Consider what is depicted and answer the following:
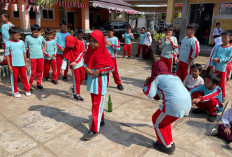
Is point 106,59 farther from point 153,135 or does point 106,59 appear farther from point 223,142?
point 223,142

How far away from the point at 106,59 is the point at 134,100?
1.99 metres

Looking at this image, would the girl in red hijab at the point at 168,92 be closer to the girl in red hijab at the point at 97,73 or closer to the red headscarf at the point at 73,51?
the girl in red hijab at the point at 97,73

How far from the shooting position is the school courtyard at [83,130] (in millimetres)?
2863

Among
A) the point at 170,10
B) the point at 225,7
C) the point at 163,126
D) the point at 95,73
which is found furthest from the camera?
the point at 170,10

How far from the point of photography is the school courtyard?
286 cm

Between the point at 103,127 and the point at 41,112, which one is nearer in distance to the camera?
the point at 103,127

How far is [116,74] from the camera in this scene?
5477 millimetres

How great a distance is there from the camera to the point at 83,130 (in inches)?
135

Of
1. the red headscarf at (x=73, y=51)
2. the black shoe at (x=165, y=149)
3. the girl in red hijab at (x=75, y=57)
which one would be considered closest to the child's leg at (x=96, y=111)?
the black shoe at (x=165, y=149)

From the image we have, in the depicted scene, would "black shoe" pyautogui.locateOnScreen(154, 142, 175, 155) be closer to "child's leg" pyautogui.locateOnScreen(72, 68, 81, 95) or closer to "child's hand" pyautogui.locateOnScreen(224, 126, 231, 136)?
"child's hand" pyautogui.locateOnScreen(224, 126, 231, 136)

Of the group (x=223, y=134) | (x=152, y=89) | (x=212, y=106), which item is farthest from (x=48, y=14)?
(x=223, y=134)

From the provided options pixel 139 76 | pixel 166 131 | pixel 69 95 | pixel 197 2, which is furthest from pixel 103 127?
pixel 197 2

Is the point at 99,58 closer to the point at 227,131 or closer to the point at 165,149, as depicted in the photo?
the point at 165,149

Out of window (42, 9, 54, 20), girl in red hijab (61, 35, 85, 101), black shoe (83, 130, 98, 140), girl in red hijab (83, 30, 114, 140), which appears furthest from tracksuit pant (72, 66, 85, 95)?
window (42, 9, 54, 20)
